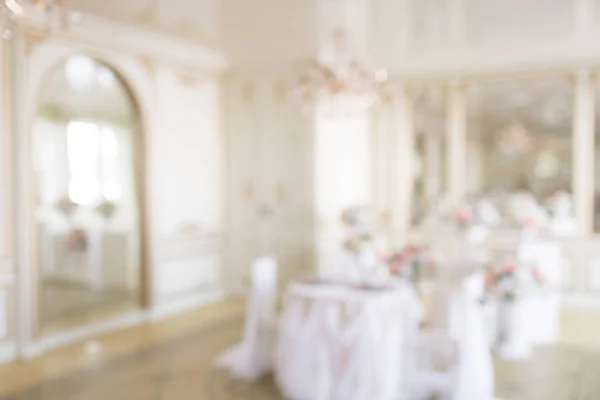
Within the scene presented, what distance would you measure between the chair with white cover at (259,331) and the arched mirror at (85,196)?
2082 mm

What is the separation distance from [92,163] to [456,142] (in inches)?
183

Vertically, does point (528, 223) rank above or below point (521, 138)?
below

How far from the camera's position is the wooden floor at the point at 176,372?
15.4 ft

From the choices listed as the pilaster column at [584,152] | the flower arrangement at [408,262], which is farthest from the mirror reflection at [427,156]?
the flower arrangement at [408,262]

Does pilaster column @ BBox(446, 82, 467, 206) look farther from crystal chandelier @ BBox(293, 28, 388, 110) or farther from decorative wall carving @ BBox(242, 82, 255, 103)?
crystal chandelier @ BBox(293, 28, 388, 110)

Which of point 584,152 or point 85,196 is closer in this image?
point 85,196

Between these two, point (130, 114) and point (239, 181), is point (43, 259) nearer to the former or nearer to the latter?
point (130, 114)

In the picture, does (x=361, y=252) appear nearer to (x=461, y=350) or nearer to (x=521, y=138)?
(x=461, y=350)

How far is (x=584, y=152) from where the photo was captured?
303 inches

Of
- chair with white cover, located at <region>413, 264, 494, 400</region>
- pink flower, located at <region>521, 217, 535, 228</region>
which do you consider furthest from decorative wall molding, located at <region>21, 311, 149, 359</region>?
pink flower, located at <region>521, 217, 535, 228</region>

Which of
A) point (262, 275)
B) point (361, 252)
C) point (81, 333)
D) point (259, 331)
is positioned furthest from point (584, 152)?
point (81, 333)

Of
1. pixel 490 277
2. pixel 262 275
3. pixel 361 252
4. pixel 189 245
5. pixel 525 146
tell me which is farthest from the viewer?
pixel 525 146

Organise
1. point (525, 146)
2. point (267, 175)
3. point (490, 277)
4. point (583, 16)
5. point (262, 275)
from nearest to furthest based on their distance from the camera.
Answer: point (262, 275), point (490, 277), point (583, 16), point (267, 175), point (525, 146)

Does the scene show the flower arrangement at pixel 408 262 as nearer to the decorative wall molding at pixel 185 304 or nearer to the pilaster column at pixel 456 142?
the decorative wall molding at pixel 185 304
